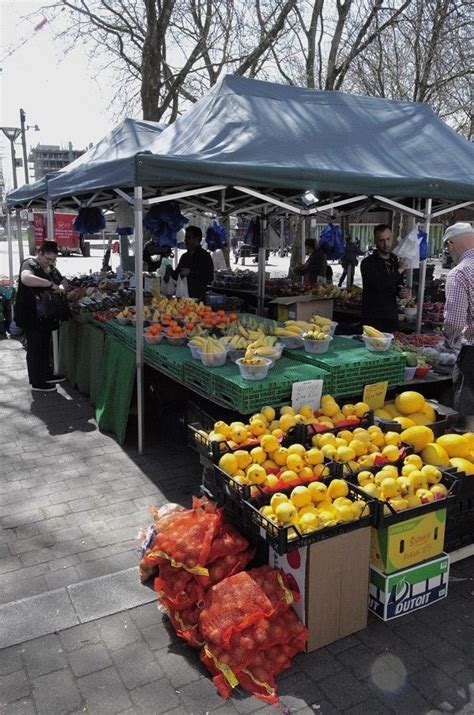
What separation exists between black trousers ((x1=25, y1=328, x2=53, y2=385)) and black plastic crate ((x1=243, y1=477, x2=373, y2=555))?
504cm

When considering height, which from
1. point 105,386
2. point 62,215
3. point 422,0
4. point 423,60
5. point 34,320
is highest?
point 422,0

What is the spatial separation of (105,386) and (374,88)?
786 inches

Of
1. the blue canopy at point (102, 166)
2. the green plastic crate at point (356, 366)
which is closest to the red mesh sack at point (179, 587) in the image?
the green plastic crate at point (356, 366)

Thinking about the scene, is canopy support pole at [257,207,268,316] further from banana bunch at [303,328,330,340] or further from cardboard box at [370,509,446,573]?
cardboard box at [370,509,446,573]

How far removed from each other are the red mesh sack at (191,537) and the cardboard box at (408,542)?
2.90ft

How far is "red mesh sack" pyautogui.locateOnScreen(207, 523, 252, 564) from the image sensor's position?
3.06 m

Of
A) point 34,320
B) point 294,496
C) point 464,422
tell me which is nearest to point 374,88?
point 34,320

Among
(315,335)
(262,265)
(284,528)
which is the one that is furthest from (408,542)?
(262,265)

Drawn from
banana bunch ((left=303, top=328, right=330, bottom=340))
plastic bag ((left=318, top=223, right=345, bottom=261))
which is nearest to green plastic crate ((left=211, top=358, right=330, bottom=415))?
banana bunch ((left=303, top=328, right=330, bottom=340))

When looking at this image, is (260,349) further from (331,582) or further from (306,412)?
(331,582)

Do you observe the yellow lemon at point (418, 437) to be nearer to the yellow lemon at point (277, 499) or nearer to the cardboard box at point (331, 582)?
the cardboard box at point (331, 582)

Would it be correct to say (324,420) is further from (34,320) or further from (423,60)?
(423,60)

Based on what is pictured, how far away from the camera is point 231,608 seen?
2738mm

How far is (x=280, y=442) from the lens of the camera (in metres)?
3.65
